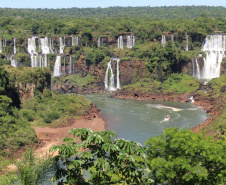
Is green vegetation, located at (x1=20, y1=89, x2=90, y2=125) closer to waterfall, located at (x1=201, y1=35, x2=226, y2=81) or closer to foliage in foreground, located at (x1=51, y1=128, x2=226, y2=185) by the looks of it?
foliage in foreground, located at (x1=51, y1=128, x2=226, y2=185)

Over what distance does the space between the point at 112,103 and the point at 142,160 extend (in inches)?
1712

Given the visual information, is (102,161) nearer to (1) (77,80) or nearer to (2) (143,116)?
(2) (143,116)

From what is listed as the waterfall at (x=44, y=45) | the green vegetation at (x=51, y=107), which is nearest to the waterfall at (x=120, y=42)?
the waterfall at (x=44, y=45)

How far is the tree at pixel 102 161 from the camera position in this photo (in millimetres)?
17625

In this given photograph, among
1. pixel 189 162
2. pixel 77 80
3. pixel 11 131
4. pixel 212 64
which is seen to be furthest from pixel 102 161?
pixel 212 64

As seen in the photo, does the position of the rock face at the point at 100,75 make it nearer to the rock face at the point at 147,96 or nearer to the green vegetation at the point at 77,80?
the green vegetation at the point at 77,80

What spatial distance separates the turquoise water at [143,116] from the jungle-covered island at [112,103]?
0.14 meters

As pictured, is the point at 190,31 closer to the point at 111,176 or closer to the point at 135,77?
the point at 135,77

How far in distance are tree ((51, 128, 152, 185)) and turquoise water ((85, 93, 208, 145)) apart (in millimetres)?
23225

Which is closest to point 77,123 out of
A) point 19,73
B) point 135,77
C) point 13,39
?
point 19,73

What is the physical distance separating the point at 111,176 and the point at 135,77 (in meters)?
56.0

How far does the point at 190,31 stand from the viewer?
275 ft

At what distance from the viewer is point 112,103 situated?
6197 cm

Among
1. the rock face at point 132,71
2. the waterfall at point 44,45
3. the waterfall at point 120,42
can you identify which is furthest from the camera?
the waterfall at point 120,42
